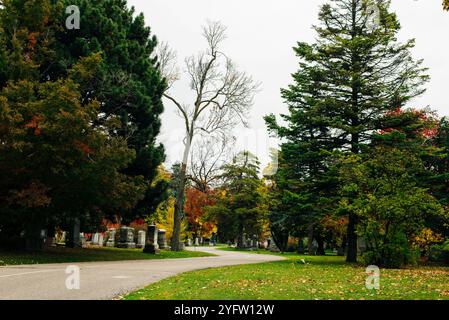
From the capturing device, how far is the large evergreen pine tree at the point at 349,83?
2670 centimetres

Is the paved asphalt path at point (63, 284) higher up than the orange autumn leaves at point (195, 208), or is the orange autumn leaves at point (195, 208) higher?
the orange autumn leaves at point (195, 208)

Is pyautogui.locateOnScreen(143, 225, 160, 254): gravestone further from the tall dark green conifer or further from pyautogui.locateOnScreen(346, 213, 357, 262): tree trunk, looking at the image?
pyautogui.locateOnScreen(346, 213, 357, 262): tree trunk

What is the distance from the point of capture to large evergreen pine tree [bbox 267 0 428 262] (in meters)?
26.7

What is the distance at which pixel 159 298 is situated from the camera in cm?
954

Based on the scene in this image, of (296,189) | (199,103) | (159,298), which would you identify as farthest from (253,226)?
(159,298)

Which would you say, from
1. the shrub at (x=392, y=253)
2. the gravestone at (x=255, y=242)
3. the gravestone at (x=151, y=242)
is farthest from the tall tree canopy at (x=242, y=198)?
the shrub at (x=392, y=253)

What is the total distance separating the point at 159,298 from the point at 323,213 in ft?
59.4

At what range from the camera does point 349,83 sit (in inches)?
1050

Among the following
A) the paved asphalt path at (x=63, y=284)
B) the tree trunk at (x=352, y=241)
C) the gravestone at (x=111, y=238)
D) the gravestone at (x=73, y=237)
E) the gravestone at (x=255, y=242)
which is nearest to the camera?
the paved asphalt path at (x=63, y=284)

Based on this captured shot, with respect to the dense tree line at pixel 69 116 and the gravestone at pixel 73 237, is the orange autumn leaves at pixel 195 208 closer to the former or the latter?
the gravestone at pixel 73 237

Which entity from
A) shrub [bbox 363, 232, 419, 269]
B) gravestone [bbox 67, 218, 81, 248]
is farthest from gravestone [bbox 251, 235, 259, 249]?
shrub [bbox 363, 232, 419, 269]

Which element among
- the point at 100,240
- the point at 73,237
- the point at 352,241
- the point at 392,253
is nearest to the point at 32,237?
the point at 73,237

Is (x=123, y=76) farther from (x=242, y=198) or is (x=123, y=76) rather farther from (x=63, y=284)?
(x=242, y=198)
